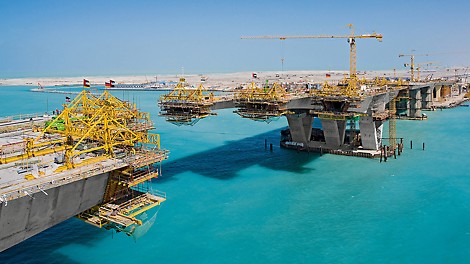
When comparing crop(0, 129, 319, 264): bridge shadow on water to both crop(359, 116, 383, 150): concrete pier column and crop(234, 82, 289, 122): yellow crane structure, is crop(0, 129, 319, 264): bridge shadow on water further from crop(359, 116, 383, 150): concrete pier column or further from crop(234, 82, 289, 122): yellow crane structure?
crop(234, 82, 289, 122): yellow crane structure

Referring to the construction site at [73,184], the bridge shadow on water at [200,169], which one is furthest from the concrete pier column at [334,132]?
the construction site at [73,184]

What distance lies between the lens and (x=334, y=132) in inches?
2144

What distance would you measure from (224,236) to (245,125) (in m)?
54.7

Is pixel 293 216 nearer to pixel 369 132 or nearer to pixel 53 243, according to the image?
pixel 53 243

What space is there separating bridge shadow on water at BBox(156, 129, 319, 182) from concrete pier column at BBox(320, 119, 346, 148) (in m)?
2.95

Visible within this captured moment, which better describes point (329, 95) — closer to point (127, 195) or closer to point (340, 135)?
point (340, 135)

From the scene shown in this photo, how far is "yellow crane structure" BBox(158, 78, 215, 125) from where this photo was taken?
4072 cm

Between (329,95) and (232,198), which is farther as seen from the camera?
(329,95)

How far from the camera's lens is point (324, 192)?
38.6 meters

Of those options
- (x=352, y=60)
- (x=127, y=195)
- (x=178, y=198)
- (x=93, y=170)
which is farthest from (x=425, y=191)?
(x=352, y=60)

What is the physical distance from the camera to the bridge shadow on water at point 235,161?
45.9 metres

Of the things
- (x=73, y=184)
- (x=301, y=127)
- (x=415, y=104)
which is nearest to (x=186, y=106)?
(x=73, y=184)

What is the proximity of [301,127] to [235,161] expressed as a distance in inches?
482

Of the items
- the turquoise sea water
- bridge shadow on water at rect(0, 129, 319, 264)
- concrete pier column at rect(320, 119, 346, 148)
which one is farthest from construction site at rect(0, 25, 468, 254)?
bridge shadow on water at rect(0, 129, 319, 264)
